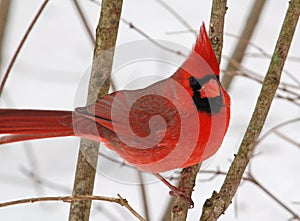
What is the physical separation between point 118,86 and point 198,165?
136 cm

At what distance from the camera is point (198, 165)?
216 centimetres

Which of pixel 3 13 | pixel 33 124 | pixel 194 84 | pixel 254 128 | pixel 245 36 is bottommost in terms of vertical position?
pixel 254 128

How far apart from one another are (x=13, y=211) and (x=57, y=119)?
6.01 ft

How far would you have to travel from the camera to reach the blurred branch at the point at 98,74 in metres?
2.11

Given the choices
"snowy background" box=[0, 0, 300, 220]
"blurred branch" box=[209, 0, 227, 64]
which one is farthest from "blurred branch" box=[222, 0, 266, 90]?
"blurred branch" box=[209, 0, 227, 64]

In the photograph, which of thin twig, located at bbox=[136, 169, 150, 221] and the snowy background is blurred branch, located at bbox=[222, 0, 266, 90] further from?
thin twig, located at bbox=[136, 169, 150, 221]

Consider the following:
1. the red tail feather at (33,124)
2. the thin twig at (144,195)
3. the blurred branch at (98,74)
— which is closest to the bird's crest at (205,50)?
the blurred branch at (98,74)

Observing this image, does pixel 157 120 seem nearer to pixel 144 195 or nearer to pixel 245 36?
pixel 144 195

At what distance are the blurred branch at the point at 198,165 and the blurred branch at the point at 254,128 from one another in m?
0.11

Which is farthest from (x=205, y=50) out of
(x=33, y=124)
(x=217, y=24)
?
(x=33, y=124)

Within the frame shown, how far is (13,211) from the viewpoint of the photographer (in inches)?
150

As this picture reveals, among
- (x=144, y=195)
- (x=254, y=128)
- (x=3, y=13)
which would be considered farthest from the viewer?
(x=144, y=195)

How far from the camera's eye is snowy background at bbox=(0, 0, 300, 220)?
3.78 m

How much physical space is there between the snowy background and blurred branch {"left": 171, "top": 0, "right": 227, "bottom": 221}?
1280mm
